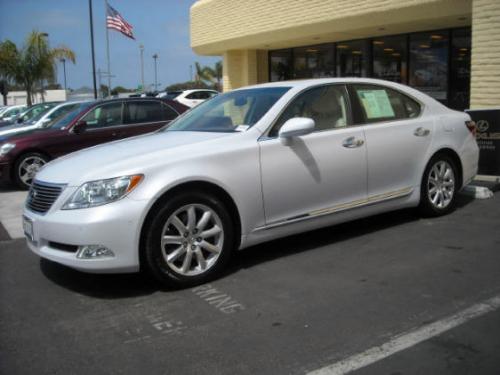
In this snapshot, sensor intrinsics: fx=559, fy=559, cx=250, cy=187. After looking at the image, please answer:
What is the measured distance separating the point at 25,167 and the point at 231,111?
578 centimetres

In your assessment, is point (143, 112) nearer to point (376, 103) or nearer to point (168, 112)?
point (168, 112)

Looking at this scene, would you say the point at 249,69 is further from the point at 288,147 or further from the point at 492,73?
the point at 288,147

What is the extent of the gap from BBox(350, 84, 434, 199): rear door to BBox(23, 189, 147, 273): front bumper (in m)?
2.40

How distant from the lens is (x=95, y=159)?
4.50m

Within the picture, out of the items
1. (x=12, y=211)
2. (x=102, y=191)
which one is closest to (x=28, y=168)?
(x=12, y=211)

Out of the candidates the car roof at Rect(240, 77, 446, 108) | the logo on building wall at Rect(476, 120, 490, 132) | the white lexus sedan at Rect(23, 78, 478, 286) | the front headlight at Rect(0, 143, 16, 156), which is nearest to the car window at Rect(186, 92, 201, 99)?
the front headlight at Rect(0, 143, 16, 156)

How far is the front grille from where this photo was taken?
425cm

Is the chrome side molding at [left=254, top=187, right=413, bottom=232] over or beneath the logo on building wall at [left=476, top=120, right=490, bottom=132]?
beneath

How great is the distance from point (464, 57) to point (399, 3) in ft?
8.34

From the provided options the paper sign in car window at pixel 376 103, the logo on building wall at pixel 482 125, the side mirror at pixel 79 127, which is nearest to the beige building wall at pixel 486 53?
the logo on building wall at pixel 482 125

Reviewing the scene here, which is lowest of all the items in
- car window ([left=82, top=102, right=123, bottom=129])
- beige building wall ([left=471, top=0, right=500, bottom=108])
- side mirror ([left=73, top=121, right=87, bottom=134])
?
side mirror ([left=73, top=121, right=87, bottom=134])

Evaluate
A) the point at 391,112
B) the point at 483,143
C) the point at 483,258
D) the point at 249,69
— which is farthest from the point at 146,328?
the point at 249,69

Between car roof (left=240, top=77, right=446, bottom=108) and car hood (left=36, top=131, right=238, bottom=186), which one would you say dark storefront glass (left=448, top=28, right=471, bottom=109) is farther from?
car hood (left=36, top=131, right=238, bottom=186)

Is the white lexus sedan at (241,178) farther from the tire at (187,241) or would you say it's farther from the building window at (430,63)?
the building window at (430,63)
